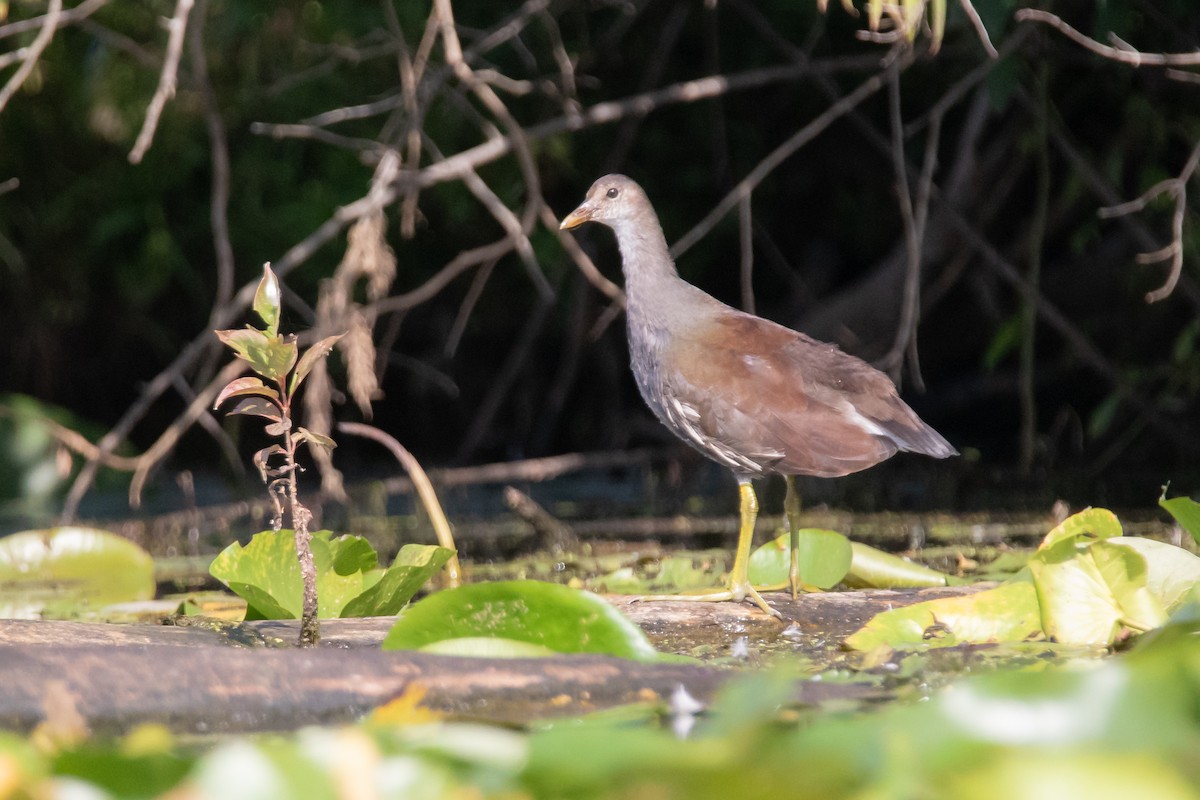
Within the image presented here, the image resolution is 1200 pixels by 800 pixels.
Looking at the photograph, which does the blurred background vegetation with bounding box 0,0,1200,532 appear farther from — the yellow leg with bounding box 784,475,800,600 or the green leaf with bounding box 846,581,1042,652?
the green leaf with bounding box 846,581,1042,652

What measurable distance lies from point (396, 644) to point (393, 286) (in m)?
4.32

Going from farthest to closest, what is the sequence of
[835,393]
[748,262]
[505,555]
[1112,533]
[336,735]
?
[748,262], [505,555], [835,393], [1112,533], [336,735]

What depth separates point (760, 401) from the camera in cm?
287

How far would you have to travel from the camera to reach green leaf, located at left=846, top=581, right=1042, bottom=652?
213 cm

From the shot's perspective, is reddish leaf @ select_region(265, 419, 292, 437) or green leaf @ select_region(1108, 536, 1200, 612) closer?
reddish leaf @ select_region(265, 419, 292, 437)

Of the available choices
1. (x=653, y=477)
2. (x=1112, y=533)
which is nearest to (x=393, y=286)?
(x=653, y=477)

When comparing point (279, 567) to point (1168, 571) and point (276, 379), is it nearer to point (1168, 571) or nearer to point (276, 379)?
point (276, 379)

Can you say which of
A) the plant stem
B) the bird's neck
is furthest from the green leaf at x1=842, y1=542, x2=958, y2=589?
the plant stem

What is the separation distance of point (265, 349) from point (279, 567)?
1.86 feet

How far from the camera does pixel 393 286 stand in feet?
19.9

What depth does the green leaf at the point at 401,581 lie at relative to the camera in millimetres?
2297

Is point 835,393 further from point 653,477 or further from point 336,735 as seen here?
point 653,477

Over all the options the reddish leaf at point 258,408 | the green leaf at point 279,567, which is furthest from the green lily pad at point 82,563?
the reddish leaf at point 258,408

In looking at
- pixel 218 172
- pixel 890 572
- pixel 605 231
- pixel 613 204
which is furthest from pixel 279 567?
pixel 605 231
